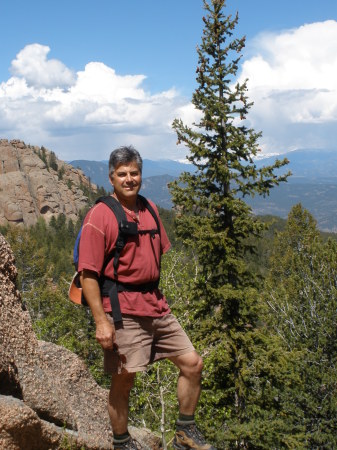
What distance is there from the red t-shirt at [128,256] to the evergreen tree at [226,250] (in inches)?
318

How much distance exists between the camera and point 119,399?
416cm

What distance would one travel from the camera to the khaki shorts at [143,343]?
13.0ft

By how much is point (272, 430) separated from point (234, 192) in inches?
274

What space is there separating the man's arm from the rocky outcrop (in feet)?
4.30

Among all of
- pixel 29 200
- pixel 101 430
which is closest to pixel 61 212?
pixel 29 200

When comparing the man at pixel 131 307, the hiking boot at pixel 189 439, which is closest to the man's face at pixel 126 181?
the man at pixel 131 307

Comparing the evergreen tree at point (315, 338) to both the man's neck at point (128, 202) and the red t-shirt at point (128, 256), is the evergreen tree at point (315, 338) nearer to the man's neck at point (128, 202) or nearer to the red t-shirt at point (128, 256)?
the red t-shirt at point (128, 256)

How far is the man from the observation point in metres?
3.78

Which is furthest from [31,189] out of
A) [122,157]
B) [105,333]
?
[105,333]

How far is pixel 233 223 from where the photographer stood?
12891 mm

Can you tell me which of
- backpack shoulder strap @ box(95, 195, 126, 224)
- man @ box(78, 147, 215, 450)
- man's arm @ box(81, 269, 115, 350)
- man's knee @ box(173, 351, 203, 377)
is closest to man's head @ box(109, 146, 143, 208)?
man @ box(78, 147, 215, 450)

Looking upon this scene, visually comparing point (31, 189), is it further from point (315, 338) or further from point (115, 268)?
point (115, 268)

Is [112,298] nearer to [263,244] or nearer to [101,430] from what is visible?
[101,430]

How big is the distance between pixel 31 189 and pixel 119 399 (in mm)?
117725
